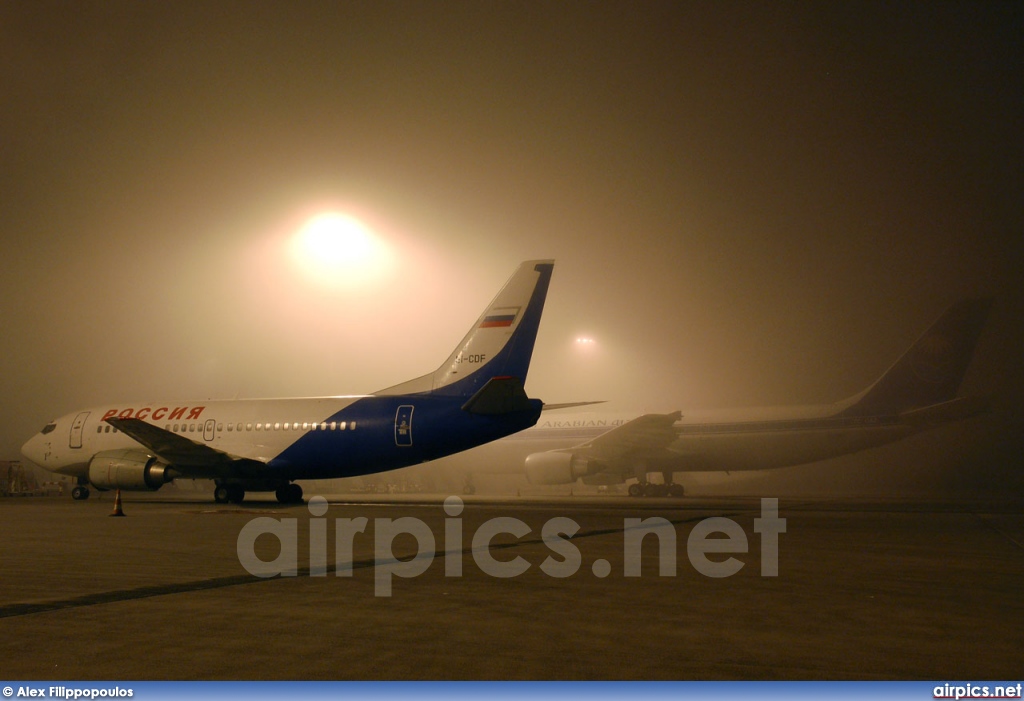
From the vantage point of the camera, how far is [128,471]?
25.0 metres

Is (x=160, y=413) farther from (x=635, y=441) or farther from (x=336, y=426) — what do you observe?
(x=635, y=441)

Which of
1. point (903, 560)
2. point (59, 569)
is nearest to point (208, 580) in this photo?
point (59, 569)

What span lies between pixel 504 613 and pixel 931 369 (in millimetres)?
28676

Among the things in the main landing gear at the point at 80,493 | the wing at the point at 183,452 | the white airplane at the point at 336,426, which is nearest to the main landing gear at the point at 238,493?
the white airplane at the point at 336,426

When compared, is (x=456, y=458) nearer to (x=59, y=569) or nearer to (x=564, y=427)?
(x=564, y=427)

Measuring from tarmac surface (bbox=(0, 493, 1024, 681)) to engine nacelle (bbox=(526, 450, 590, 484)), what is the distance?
19.0 metres

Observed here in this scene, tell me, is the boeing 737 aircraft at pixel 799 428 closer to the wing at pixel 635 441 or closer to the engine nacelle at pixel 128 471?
the wing at pixel 635 441

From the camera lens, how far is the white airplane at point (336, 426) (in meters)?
21.7

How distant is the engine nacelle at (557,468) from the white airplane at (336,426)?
8771 mm

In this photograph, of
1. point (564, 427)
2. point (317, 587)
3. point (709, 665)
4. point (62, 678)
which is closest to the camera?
point (62, 678)

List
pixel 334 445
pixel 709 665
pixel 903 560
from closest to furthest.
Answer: pixel 709 665
pixel 903 560
pixel 334 445

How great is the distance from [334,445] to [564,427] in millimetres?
14033

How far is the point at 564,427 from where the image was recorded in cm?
3559

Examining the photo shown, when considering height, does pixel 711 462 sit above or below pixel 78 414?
below
